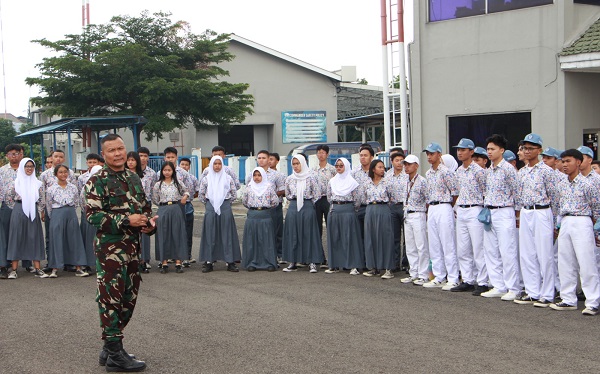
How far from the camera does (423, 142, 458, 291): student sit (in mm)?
10102

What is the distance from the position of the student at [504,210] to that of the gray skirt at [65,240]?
21.7 feet

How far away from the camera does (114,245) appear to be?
6.43 m

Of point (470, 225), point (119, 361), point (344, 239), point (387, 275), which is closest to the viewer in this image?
point (119, 361)

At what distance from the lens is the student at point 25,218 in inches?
461

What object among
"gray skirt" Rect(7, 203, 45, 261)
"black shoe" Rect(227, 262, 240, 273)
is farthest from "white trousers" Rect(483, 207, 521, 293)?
"gray skirt" Rect(7, 203, 45, 261)

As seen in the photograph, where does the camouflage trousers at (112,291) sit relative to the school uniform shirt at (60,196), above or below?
below

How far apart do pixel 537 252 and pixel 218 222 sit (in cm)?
556

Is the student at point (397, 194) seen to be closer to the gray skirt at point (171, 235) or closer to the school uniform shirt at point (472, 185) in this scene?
the school uniform shirt at point (472, 185)

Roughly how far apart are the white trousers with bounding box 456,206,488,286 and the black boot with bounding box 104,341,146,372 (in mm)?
5119

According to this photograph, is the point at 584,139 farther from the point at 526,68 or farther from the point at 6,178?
the point at 6,178

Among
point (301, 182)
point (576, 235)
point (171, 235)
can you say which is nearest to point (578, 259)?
point (576, 235)

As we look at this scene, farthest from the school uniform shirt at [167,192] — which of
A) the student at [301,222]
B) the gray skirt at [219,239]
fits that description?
the student at [301,222]

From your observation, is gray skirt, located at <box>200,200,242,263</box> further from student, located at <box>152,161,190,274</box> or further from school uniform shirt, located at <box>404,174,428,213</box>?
school uniform shirt, located at <box>404,174,428,213</box>

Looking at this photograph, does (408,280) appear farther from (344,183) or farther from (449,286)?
(344,183)
